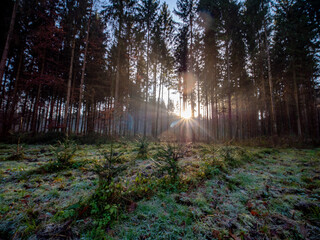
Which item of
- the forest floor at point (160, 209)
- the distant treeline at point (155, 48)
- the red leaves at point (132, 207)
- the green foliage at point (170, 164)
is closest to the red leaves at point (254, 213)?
the forest floor at point (160, 209)

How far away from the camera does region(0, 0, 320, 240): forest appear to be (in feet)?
5.31

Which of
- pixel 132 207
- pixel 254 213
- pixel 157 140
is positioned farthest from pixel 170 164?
pixel 157 140

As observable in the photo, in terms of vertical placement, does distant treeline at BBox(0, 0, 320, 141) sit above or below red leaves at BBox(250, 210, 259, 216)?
above

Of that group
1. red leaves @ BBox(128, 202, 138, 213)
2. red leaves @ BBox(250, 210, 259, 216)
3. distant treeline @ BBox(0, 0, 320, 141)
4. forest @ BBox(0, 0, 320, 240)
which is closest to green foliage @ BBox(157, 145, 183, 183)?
forest @ BBox(0, 0, 320, 240)

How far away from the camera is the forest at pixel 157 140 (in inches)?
63.7

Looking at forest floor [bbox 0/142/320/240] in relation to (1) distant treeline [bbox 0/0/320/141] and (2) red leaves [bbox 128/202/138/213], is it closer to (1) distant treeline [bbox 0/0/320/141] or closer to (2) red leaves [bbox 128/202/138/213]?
(2) red leaves [bbox 128/202/138/213]

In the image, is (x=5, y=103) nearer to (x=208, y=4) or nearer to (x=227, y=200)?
(x=227, y=200)

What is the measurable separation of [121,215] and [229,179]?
2.60 m

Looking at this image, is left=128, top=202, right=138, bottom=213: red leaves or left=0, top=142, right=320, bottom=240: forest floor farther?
left=128, top=202, right=138, bottom=213: red leaves

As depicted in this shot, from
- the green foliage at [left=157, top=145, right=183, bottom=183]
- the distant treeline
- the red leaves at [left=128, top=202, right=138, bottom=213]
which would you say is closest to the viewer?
the red leaves at [left=128, top=202, right=138, bottom=213]

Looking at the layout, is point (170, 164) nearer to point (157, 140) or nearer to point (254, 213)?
point (254, 213)

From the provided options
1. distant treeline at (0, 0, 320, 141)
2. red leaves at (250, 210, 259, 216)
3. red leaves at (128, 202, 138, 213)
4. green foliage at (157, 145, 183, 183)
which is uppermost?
distant treeline at (0, 0, 320, 141)

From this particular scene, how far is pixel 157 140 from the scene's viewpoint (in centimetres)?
1422

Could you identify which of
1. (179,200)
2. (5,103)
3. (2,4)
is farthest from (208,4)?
(5,103)
